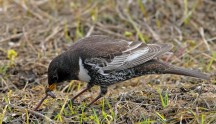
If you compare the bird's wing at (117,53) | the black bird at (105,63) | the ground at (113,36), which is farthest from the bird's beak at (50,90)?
the bird's wing at (117,53)

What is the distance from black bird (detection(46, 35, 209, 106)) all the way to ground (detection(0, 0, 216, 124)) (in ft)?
0.73

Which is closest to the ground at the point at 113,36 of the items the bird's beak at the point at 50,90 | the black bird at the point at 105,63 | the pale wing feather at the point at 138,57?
the bird's beak at the point at 50,90

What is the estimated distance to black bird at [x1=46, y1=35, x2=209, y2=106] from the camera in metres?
6.22

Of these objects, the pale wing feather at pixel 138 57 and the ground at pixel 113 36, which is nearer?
the ground at pixel 113 36

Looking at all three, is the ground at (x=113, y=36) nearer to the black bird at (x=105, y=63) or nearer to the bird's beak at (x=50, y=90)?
the bird's beak at (x=50, y=90)

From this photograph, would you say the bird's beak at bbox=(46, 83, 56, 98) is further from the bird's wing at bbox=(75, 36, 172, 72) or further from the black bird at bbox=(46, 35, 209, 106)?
the bird's wing at bbox=(75, 36, 172, 72)

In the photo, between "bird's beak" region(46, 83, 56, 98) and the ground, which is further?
"bird's beak" region(46, 83, 56, 98)

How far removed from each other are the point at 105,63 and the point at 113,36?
2.69 meters

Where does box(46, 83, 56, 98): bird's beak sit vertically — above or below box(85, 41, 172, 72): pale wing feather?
below

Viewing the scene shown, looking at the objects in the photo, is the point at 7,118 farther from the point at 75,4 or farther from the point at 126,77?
the point at 75,4

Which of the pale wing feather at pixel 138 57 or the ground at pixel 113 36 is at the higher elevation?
the pale wing feather at pixel 138 57

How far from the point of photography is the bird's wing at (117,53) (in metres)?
6.23

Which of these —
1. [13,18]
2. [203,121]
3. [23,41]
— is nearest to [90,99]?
[203,121]

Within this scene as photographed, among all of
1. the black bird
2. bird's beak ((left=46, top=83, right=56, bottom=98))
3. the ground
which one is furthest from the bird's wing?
bird's beak ((left=46, top=83, right=56, bottom=98))
